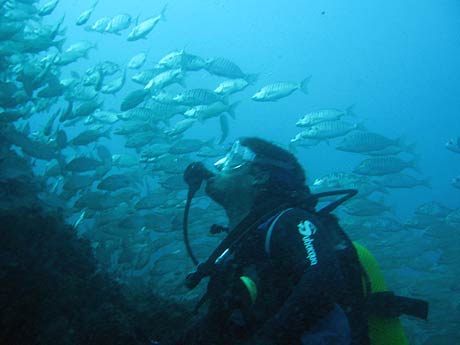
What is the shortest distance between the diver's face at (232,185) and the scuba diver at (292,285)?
0.31 metres

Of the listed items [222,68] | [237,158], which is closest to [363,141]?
[222,68]

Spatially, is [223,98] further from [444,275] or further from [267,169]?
[444,275]

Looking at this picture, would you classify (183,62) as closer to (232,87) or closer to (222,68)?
(222,68)

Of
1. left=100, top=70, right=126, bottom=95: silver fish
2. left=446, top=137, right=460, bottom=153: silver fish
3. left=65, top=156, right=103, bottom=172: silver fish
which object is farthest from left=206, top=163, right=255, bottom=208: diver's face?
left=446, top=137, right=460, bottom=153: silver fish

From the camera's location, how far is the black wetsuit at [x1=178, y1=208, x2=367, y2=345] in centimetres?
189

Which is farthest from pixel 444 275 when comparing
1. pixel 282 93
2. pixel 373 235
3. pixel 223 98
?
pixel 223 98

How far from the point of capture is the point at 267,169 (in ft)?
10.3

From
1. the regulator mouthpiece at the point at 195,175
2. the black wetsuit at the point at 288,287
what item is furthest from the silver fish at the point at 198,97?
the black wetsuit at the point at 288,287

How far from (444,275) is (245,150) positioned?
1205 centimetres

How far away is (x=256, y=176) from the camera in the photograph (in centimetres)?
319

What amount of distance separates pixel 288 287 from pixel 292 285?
0.06 metres

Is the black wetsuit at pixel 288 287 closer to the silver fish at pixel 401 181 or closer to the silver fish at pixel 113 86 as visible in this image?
the silver fish at pixel 113 86

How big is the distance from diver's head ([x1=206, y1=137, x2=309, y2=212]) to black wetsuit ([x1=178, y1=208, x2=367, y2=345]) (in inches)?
19.6

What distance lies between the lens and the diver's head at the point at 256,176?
2969 mm
